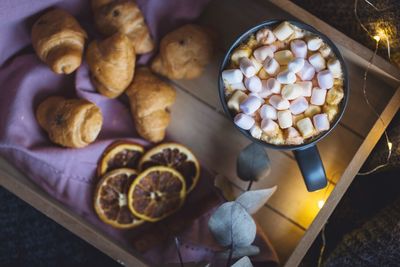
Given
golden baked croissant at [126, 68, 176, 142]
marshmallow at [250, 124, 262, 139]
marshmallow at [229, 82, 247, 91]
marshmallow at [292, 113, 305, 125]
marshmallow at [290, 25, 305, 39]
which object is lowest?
golden baked croissant at [126, 68, 176, 142]

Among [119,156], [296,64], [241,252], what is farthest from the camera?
[119,156]

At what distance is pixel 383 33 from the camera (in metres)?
1.24

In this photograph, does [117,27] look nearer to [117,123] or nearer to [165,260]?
[117,123]

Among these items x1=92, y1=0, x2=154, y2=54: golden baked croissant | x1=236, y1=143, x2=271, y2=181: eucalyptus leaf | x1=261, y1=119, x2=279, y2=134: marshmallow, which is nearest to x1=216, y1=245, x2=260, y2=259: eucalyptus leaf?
x1=236, y1=143, x2=271, y2=181: eucalyptus leaf

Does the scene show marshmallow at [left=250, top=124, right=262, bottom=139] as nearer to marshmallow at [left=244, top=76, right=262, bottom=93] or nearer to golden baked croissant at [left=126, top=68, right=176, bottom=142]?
marshmallow at [left=244, top=76, right=262, bottom=93]

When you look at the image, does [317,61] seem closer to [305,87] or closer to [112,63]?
[305,87]

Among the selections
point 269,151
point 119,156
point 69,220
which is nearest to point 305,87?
point 269,151

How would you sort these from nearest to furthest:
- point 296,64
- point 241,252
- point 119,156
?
point 296,64, point 241,252, point 119,156

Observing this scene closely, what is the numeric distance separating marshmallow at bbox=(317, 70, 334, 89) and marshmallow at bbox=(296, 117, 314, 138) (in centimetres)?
7

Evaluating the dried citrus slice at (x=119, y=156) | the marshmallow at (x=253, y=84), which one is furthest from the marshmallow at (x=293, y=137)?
the dried citrus slice at (x=119, y=156)

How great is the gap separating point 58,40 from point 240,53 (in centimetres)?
40

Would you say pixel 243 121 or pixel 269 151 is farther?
pixel 269 151

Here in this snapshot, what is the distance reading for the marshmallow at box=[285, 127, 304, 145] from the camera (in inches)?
45.6

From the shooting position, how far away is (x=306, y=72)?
1151mm
